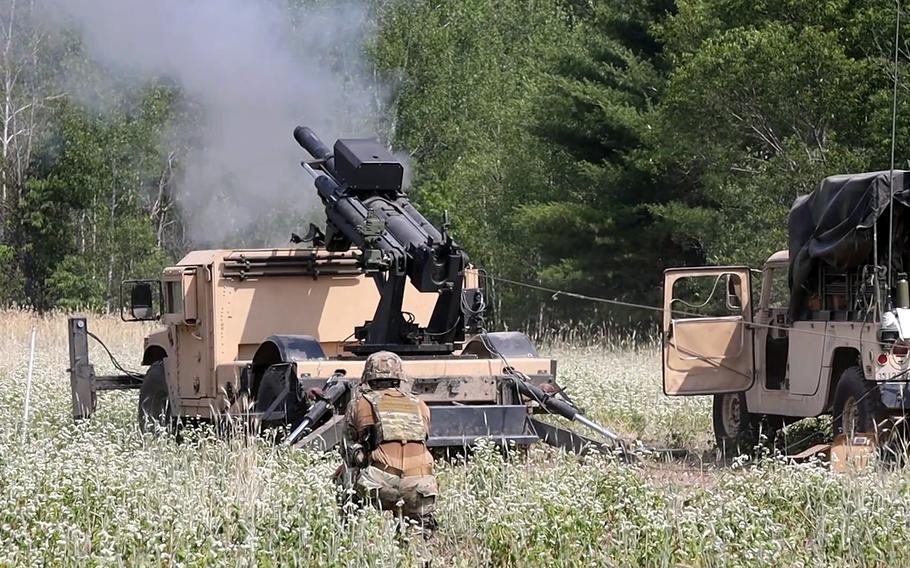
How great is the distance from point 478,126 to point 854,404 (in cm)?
3011

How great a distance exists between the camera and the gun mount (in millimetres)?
14297

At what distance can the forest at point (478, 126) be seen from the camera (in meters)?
25.0

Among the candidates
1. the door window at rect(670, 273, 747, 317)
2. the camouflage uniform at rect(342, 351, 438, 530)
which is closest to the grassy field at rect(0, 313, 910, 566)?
the camouflage uniform at rect(342, 351, 438, 530)

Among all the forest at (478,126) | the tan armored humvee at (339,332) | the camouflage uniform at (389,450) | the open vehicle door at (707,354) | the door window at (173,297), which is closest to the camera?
the camouflage uniform at (389,450)

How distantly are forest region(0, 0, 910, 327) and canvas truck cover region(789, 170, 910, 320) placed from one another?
1.02 meters

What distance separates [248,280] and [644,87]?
20.0m

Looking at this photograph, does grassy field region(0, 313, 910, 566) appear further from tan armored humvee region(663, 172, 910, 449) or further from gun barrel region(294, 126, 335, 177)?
gun barrel region(294, 126, 335, 177)

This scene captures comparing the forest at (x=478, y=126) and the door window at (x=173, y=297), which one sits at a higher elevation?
the forest at (x=478, y=126)

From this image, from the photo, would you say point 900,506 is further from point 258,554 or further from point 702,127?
point 702,127

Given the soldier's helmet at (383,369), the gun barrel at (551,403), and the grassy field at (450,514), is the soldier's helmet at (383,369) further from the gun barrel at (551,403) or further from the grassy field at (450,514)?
the gun barrel at (551,403)

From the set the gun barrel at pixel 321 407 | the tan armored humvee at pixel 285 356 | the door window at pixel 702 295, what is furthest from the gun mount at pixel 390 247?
the door window at pixel 702 295

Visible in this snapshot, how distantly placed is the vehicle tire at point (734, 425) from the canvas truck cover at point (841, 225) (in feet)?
5.18

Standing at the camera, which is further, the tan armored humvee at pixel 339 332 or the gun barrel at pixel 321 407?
the tan armored humvee at pixel 339 332

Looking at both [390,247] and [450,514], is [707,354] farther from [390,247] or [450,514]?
[450,514]
